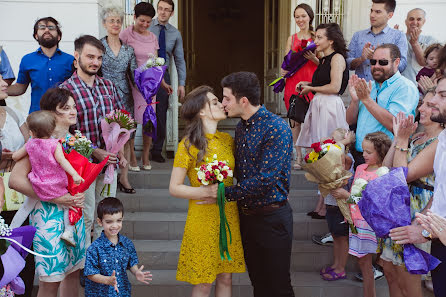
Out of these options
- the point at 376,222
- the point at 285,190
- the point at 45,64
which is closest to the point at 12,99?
the point at 45,64

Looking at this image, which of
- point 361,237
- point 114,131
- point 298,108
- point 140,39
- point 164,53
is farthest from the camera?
point 164,53

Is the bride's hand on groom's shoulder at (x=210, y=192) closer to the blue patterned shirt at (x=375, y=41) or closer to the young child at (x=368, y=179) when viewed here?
the young child at (x=368, y=179)

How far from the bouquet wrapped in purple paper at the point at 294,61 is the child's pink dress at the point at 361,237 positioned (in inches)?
72.5

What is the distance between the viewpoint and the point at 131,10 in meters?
6.29

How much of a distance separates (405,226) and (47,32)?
137 inches

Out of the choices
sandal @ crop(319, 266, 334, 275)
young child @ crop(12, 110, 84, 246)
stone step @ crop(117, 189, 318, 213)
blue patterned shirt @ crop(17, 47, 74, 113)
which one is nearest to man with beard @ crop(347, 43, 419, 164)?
sandal @ crop(319, 266, 334, 275)

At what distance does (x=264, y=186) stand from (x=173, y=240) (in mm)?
2186

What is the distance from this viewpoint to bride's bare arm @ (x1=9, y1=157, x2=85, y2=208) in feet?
10.0

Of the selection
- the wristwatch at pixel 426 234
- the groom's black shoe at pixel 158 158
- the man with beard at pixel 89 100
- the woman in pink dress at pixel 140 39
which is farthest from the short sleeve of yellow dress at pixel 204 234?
the groom's black shoe at pixel 158 158

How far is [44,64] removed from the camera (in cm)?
423

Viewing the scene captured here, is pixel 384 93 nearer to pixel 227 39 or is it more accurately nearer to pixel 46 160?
pixel 46 160

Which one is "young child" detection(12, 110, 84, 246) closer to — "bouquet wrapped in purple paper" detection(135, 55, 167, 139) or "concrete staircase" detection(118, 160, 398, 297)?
"concrete staircase" detection(118, 160, 398, 297)

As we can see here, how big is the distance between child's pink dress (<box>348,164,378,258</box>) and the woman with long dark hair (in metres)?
1.08

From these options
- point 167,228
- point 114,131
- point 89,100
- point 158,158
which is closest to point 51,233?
point 114,131
